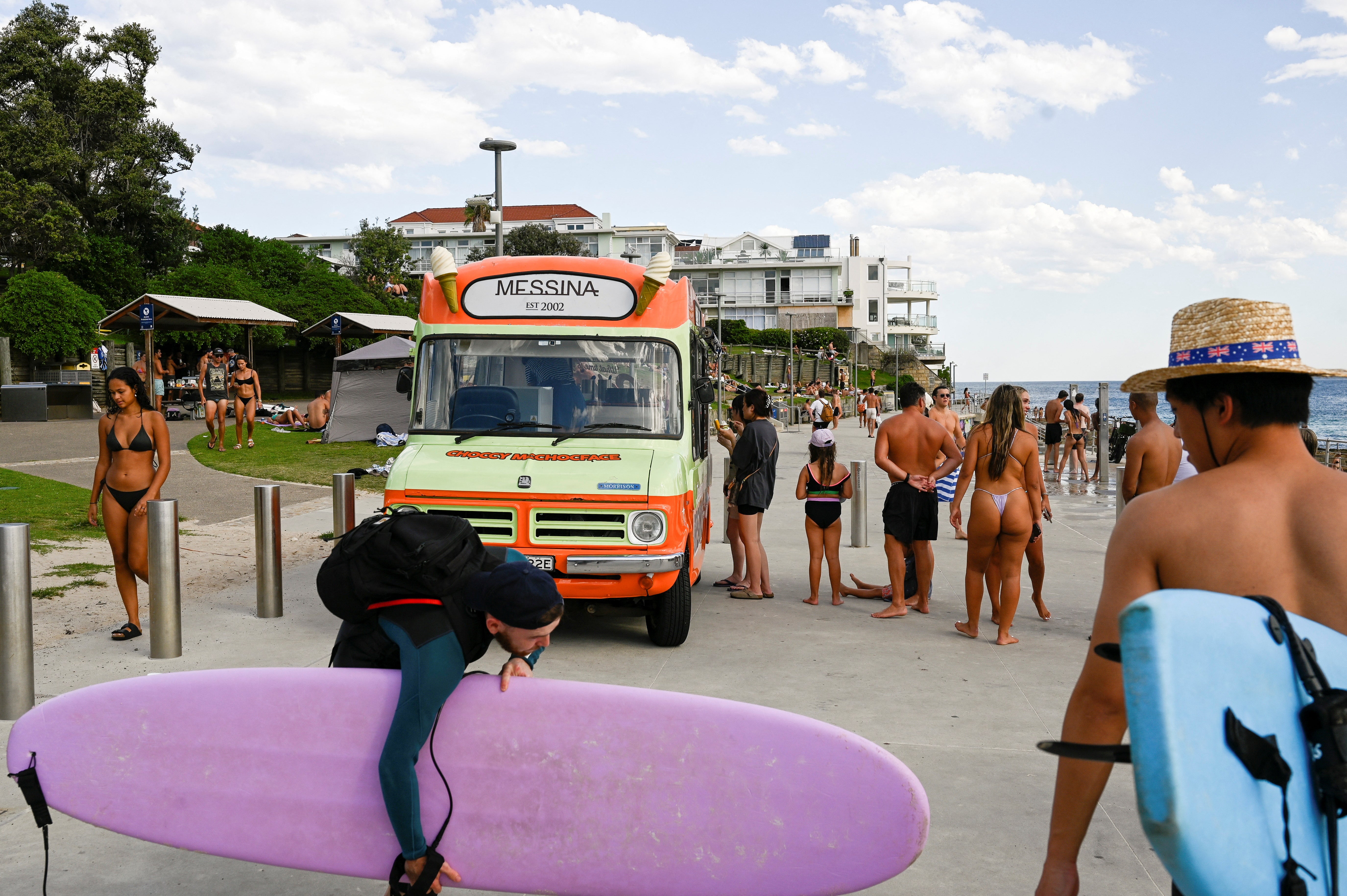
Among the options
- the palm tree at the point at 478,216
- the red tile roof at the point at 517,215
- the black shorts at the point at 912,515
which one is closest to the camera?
the black shorts at the point at 912,515

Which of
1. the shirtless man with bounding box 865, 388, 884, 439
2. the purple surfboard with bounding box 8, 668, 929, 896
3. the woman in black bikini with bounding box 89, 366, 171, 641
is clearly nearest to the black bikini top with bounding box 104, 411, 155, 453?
the woman in black bikini with bounding box 89, 366, 171, 641

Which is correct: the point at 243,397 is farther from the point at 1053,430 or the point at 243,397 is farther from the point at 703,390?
the point at 1053,430

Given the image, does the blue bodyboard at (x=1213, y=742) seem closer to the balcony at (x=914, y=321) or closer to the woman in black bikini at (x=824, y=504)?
the woman in black bikini at (x=824, y=504)

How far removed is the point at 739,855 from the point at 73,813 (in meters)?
2.21

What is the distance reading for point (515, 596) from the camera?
9.24 ft

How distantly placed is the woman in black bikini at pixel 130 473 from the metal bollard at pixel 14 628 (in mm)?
1291

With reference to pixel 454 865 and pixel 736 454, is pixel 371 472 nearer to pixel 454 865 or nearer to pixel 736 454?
pixel 736 454

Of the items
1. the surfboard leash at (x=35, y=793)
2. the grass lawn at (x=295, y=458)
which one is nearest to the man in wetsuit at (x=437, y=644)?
the surfboard leash at (x=35, y=793)

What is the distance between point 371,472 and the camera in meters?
18.8

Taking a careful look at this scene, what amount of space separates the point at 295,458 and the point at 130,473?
14.4 m

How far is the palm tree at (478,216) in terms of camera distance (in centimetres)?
6137

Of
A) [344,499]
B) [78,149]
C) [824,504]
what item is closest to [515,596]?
[824,504]

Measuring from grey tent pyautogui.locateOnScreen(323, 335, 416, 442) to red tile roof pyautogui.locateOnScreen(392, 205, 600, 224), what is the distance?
79.7 m

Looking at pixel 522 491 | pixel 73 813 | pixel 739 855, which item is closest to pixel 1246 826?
pixel 739 855
